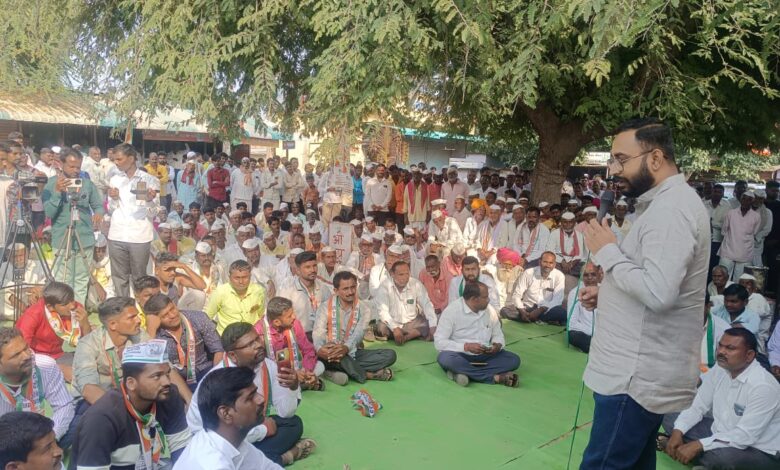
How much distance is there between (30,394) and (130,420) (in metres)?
0.82

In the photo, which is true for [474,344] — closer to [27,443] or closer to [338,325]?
[338,325]

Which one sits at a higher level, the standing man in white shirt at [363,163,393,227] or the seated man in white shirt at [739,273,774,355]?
the standing man in white shirt at [363,163,393,227]

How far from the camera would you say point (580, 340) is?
6.33 metres

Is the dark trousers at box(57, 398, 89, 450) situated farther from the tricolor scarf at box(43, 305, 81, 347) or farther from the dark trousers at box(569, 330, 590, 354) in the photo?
the dark trousers at box(569, 330, 590, 354)

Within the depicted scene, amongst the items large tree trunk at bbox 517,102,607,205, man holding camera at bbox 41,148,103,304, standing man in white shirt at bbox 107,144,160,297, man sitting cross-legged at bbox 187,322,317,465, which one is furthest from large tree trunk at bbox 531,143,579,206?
man sitting cross-legged at bbox 187,322,317,465

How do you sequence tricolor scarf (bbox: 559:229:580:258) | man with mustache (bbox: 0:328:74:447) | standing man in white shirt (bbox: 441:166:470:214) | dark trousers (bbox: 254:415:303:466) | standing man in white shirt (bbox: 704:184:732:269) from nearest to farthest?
man with mustache (bbox: 0:328:74:447) → dark trousers (bbox: 254:415:303:466) → tricolor scarf (bbox: 559:229:580:258) → standing man in white shirt (bbox: 704:184:732:269) → standing man in white shirt (bbox: 441:166:470:214)

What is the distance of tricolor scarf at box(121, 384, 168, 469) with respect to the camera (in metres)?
2.87

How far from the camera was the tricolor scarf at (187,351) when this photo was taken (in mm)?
4117

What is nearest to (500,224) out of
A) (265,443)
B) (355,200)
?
(355,200)

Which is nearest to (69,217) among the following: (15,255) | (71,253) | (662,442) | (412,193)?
(71,253)

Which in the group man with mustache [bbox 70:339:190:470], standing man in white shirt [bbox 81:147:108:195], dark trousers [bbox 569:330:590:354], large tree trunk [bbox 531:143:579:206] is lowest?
dark trousers [bbox 569:330:590:354]

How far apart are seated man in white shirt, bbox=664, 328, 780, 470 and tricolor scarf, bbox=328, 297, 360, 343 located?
8.58 feet

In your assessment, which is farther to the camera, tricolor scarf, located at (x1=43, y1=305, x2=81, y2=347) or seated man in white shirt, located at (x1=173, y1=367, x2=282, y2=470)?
tricolor scarf, located at (x1=43, y1=305, x2=81, y2=347)

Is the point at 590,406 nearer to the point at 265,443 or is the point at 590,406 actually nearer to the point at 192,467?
the point at 265,443
